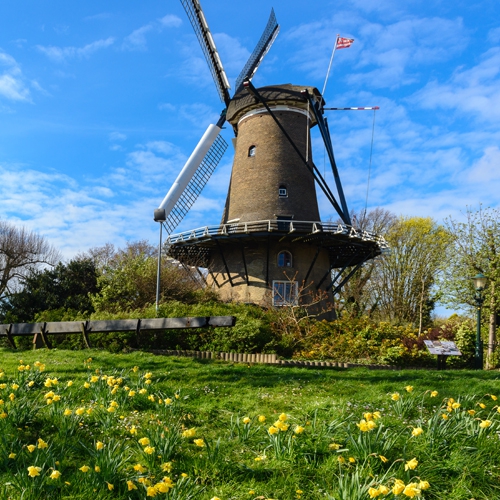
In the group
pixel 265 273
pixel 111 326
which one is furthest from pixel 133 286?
pixel 111 326

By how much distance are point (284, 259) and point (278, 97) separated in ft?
28.1

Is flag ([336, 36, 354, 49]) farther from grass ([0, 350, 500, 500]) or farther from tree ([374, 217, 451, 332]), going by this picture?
grass ([0, 350, 500, 500])

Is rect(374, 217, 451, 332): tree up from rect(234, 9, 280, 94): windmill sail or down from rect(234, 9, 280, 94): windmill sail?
down

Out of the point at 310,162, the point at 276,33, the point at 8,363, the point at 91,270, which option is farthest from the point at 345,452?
the point at 276,33

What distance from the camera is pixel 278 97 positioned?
24.1 m

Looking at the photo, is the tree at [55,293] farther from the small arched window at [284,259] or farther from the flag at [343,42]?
the flag at [343,42]

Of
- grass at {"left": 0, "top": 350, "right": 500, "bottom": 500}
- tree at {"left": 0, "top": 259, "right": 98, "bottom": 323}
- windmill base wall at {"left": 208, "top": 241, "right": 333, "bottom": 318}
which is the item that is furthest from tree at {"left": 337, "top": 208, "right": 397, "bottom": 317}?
grass at {"left": 0, "top": 350, "right": 500, "bottom": 500}

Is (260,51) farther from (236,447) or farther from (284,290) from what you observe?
(236,447)

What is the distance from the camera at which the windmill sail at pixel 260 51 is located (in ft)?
89.1

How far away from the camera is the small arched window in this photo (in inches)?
902

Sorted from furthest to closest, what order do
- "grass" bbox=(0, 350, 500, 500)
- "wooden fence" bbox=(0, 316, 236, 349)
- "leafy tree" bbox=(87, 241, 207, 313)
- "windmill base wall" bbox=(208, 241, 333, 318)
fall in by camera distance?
"windmill base wall" bbox=(208, 241, 333, 318), "leafy tree" bbox=(87, 241, 207, 313), "wooden fence" bbox=(0, 316, 236, 349), "grass" bbox=(0, 350, 500, 500)

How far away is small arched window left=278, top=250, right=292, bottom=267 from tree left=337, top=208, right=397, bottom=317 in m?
8.49

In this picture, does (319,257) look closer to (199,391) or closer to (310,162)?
(310,162)

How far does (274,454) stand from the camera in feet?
12.8
